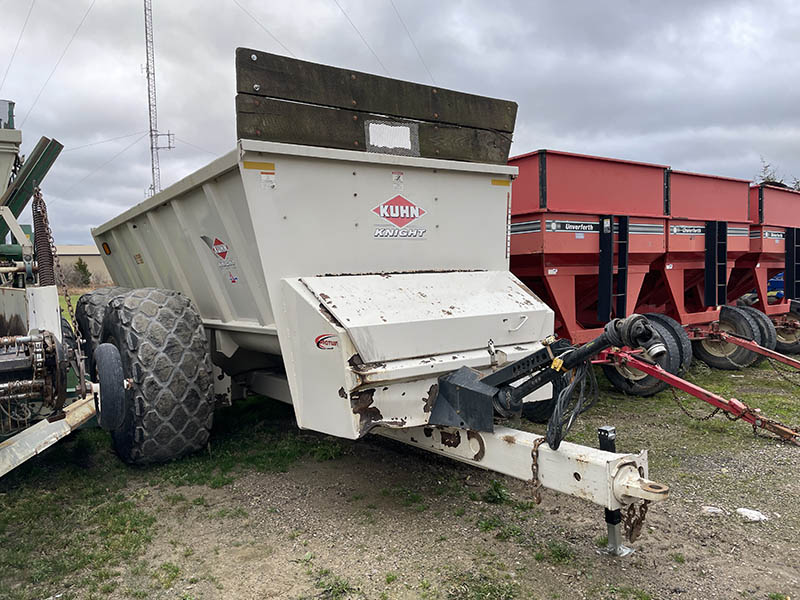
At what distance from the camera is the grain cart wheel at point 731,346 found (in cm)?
812

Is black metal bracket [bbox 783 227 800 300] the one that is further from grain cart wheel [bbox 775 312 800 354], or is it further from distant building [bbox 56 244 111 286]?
distant building [bbox 56 244 111 286]

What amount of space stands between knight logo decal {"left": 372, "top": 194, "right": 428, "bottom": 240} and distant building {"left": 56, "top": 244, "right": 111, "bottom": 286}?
88.9 feet

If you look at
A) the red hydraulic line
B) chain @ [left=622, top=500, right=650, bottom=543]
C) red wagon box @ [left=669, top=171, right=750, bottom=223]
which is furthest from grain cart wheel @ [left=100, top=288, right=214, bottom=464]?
red wagon box @ [left=669, top=171, right=750, bottom=223]

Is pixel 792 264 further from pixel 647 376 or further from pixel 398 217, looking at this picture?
pixel 398 217

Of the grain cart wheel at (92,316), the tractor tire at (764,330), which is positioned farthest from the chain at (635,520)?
the tractor tire at (764,330)

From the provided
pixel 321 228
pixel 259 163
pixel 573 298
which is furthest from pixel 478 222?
pixel 573 298

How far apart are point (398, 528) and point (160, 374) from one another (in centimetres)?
184

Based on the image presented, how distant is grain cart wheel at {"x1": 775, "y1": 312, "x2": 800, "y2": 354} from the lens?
32.0 feet

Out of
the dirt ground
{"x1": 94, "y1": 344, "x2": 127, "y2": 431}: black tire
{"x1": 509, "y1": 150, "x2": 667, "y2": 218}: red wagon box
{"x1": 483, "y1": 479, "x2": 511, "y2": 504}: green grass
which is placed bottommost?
the dirt ground

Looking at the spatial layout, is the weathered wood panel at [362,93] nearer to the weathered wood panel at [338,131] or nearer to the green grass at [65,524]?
the weathered wood panel at [338,131]

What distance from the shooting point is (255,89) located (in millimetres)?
3473

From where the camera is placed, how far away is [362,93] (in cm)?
389

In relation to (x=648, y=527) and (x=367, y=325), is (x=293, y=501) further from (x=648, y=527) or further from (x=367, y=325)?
(x=648, y=527)

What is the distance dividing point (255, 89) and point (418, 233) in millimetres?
1369
